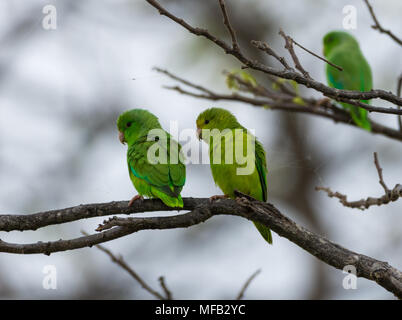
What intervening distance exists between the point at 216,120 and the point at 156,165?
1094mm

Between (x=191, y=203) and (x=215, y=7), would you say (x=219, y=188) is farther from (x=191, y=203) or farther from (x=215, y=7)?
(x=215, y=7)

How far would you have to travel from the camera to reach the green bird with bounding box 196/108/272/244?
4672 millimetres

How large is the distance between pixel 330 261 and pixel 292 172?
725 centimetres

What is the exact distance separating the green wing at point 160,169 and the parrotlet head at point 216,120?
668 mm

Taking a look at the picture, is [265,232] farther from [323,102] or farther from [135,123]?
[323,102]

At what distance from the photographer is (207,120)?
5328 mm

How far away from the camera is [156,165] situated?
4.40 meters

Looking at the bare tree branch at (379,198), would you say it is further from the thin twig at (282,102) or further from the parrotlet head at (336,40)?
the parrotlet head at (336,40)

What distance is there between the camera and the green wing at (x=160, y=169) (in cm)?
410

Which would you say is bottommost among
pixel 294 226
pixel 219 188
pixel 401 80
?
pixel 294 226

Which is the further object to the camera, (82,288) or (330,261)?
(82,288)

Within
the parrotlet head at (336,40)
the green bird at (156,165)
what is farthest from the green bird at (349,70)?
the green bird at (156,165)

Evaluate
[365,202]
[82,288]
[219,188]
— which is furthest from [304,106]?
[82,288]
